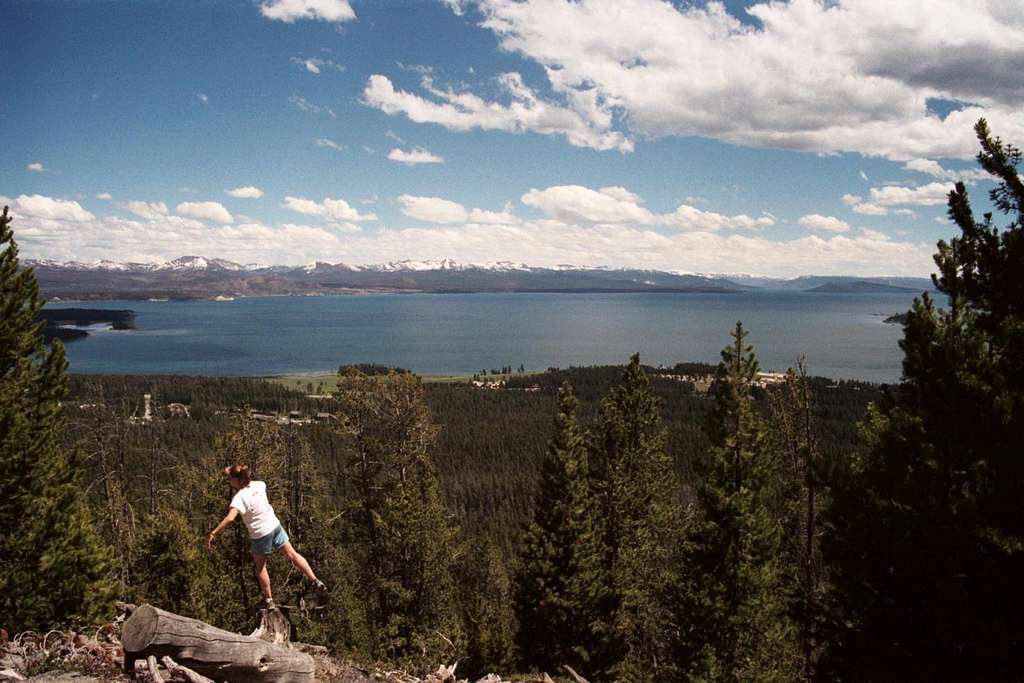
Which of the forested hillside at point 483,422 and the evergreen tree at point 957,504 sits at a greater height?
the evergreen tree at point 957,504

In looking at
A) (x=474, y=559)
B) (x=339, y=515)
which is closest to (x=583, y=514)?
(x=339, y=515)

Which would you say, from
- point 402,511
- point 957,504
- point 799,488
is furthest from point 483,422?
point 957,504

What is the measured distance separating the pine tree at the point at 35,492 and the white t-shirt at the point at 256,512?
10.3 metres

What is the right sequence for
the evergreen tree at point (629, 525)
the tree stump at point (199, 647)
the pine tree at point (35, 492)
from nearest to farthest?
the tree stump at point (199, 647) < the pine tree at point (35, 492) < the evergreen tree at point (629, 525)

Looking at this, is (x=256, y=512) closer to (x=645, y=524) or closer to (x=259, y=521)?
(x=259, y=521)

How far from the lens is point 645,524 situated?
22.1 metres

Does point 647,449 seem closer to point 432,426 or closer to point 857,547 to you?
point 432,426

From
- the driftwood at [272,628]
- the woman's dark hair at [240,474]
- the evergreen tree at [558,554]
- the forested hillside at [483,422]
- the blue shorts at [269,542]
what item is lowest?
the forested hillside at [483,422]

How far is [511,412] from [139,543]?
141990 mm

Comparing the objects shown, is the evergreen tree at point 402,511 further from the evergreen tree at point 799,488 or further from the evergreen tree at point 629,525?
the evergreen tree at point 799,488

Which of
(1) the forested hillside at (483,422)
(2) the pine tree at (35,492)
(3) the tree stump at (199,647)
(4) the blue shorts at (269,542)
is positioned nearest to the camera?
(3) the tree stump at (199,647)

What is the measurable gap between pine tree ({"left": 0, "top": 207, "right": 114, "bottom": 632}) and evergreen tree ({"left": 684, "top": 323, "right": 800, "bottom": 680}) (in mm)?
17237

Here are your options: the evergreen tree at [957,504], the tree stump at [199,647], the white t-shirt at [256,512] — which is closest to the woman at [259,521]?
the white t-shirt at [256,512]

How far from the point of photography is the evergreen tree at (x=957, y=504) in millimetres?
8555
